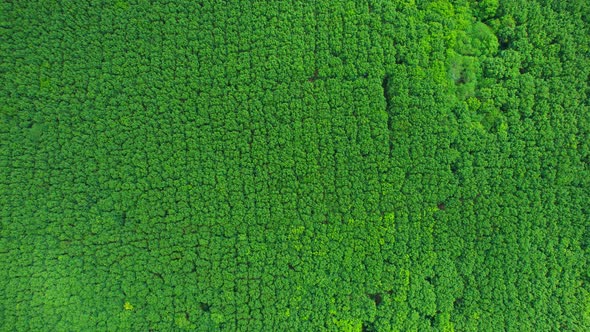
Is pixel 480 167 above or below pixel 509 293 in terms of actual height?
above

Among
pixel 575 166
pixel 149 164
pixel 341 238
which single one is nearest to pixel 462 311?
pixel 341 238

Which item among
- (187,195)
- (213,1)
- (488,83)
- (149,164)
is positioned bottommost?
(187,195)

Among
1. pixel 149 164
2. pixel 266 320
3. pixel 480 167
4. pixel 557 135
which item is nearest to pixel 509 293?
pixel 480 167

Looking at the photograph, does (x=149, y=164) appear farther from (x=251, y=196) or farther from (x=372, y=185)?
(x=372, y=185)

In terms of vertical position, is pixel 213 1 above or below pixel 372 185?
above

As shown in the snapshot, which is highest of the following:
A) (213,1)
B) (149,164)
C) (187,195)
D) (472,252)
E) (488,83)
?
(213,1)

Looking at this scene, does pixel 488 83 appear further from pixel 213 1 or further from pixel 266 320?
pixel 266 320
